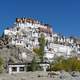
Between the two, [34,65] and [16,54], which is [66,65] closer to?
[34,65]

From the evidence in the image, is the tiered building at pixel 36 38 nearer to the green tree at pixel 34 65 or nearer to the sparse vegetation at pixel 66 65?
the sparse vegetation at pixel 66 65

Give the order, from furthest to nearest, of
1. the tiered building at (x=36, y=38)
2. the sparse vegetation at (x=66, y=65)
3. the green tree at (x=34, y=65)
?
1. the tiered building at (x=36, y=38)
2. the sparse vegetation at (x=66, y=65)
3. the green tree at (x=34, y=65)

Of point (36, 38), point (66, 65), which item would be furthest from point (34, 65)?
point (36, 38)

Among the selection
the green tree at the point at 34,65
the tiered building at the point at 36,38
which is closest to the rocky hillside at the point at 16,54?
the tiered building at the point at 36,38

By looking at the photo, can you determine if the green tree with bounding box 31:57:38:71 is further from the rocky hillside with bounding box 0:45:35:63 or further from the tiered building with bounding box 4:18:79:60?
the tiered building with bounding box 4:18:79:60

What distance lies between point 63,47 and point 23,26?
25.6 meters

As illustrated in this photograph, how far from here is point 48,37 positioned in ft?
390

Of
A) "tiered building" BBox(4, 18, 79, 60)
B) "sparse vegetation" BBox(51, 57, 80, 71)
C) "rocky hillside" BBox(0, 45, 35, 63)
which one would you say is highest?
"tiered building" BBox(4, 18, 79, 60)

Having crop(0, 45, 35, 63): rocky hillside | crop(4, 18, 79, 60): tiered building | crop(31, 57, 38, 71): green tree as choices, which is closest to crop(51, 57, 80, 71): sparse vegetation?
crop(31, 57, 38, 71): green tree

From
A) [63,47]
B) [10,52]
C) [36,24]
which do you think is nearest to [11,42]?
[10,52]

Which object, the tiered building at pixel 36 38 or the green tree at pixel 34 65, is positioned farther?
the tiered building at pixel 36 38

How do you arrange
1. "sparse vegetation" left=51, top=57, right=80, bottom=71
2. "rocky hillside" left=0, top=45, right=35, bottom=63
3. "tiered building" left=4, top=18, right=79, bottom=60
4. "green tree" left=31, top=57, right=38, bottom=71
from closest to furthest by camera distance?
"green tree" left=31, top=57, right=38, bottom=71, "sparse vegetation" left=51, top=57, right=80, bottom=71, "rocky hillside" left=0, top=45, right=35, bottom=63, "tiered building" left=4, top=18, right=79, bottom=60

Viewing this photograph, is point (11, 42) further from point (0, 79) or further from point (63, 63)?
point (0, 79)

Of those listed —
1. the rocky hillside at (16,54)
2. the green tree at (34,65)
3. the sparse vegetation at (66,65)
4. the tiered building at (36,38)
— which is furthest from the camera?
the tiered building at (36,38)
